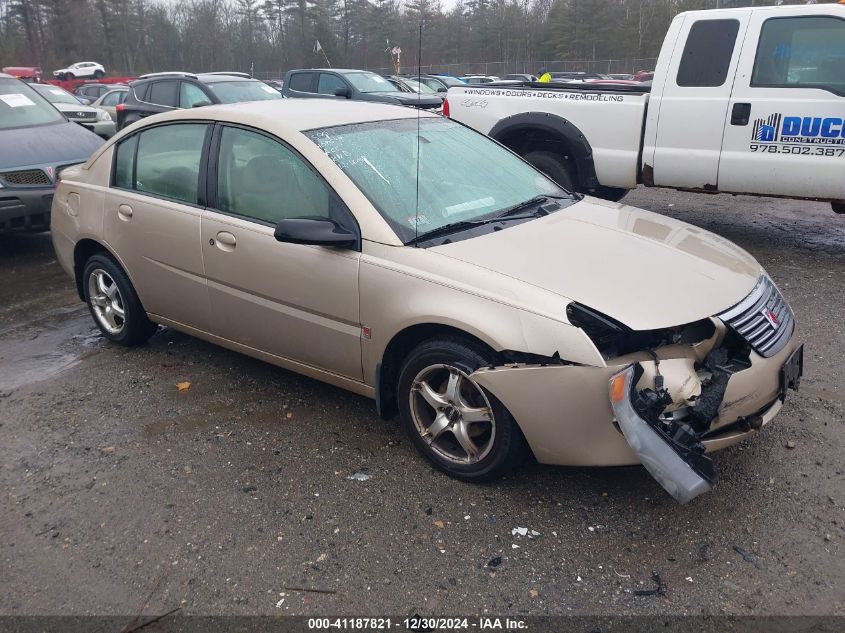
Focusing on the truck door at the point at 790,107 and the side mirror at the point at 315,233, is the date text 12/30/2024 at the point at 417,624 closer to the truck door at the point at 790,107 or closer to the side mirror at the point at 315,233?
the side mirror at the point at 315,233

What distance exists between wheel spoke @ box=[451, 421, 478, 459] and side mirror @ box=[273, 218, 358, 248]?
0.99m

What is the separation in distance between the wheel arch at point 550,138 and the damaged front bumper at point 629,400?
4.55 metres

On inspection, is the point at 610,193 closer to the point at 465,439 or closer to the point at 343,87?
the point at 465,439

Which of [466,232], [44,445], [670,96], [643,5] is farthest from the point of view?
[643,5]

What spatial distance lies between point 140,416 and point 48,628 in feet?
5.26

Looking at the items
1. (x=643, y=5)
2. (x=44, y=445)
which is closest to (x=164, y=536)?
(x=44, y=445)

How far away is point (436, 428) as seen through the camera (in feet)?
11.0

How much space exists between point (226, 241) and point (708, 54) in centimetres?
508

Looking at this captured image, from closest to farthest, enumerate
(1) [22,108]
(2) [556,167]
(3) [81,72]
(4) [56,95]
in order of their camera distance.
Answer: (2) [556,167], (1) [22,108], (4) [56,95], (3) [81,72]

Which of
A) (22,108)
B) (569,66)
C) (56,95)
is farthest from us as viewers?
(569,66)

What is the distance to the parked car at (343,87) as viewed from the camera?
44.8 feet

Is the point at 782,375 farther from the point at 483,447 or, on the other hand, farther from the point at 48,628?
the point at 48,628

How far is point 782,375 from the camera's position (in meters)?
3.15

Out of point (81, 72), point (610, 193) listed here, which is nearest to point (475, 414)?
point (610, 193)
